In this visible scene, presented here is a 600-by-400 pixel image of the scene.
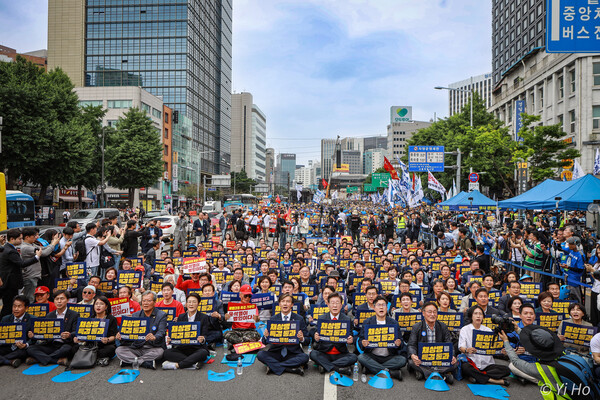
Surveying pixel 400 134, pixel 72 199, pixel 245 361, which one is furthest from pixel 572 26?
pixel 400 134

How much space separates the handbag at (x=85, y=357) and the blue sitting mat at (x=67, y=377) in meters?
0.16

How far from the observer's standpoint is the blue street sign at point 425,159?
3064cm

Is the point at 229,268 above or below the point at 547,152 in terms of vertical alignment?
below

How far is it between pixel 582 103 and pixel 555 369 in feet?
135

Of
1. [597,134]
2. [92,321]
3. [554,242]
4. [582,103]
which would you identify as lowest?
[92,321]

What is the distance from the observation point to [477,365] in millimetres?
6586

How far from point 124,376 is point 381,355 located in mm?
4147

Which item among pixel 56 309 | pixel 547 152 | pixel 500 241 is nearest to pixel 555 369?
pixel 56 309

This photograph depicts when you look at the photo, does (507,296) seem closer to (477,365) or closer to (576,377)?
(477,365)

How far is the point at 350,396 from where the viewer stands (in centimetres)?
605

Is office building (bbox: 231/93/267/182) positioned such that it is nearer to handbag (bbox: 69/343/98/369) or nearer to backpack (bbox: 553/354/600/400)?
handbag (bbox: 69/343/98/369)

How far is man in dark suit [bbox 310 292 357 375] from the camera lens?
6871mm

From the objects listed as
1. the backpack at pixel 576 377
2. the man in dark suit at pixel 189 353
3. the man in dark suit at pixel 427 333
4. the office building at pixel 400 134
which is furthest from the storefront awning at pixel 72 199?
the office building at pixel 400 134

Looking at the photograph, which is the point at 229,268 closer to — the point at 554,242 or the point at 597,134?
the point at 554,242
